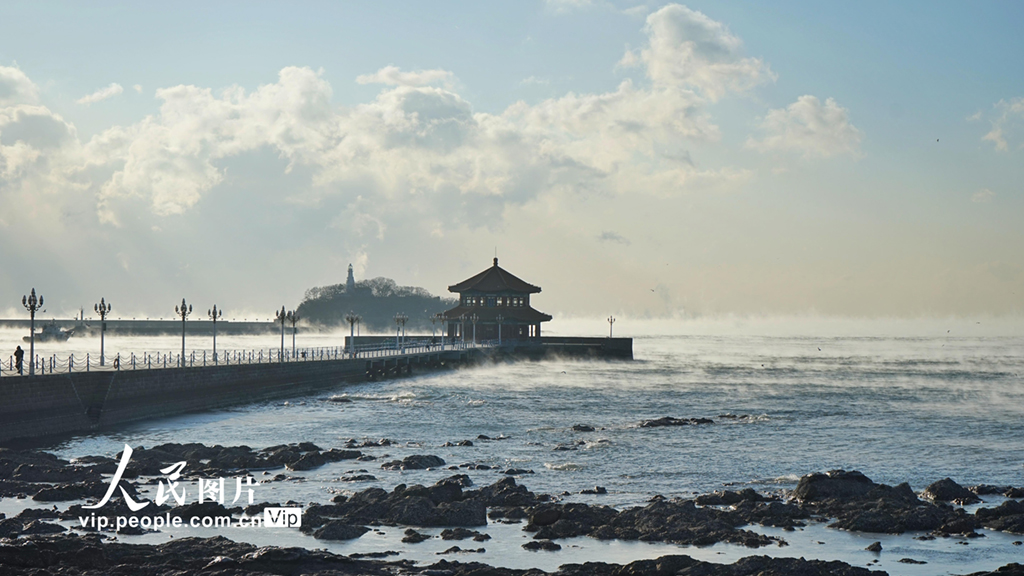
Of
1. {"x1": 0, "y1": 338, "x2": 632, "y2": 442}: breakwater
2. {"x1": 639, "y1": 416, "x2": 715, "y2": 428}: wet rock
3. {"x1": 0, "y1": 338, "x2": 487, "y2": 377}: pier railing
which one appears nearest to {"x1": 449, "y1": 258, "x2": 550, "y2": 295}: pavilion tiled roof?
{"x1": 0, "y1": 338, "x2": 487, "y2": 377}: pier railing

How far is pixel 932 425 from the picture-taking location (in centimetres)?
5053

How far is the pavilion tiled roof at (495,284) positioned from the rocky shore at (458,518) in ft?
315

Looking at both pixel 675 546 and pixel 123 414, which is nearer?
pixel 675 546

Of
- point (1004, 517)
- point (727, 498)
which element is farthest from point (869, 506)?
point (727, 498)

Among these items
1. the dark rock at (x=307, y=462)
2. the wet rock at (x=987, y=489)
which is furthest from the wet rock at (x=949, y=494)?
the dark rock at (x=307, y=462)

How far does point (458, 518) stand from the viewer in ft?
74.8

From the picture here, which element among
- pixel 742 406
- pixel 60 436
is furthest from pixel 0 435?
pixel 742 406

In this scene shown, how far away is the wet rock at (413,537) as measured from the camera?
2088 centimetres

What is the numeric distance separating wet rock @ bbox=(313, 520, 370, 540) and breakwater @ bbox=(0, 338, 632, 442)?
19.7 m

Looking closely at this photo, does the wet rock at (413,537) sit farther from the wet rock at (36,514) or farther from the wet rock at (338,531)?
the wet rock at (36,514)

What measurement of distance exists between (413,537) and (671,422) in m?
29.6

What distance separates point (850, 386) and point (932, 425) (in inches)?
1514

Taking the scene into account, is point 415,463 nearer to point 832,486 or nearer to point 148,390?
point 832,486

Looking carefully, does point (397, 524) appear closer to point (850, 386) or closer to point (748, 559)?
point (748, 559)
